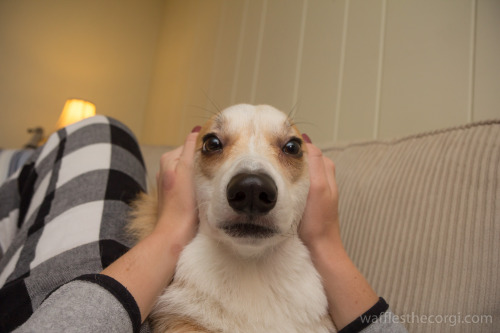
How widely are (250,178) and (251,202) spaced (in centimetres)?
5

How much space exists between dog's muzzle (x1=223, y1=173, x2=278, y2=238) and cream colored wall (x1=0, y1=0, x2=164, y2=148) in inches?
146

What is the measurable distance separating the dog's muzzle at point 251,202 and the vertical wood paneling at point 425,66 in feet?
3.06

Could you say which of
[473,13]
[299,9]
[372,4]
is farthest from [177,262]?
[299,9]

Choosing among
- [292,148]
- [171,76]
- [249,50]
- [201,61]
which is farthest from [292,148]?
[171,76]

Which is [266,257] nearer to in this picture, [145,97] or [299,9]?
[299,9]

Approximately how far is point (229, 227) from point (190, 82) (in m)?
2.86

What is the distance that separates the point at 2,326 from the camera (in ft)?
2.38

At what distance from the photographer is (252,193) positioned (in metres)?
0.65

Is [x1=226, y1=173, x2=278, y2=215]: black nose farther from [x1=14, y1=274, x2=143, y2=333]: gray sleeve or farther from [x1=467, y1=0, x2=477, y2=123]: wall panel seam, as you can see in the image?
[x1=467, y1=0, x2=477, y2=123]: wall panel seam

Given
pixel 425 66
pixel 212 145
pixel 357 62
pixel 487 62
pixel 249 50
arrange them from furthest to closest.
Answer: pixel 249 50 → pixel 357 62 → pixel 425 66 → pixel 487 62 → pixel 212 145

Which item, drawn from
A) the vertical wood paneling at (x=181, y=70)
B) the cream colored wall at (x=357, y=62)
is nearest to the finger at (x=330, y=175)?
the cream colored wall at (x=357, y=62)

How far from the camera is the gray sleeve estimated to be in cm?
53

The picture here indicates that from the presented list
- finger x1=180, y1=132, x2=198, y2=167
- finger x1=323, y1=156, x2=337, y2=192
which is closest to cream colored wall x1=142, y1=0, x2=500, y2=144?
finger x1=323, y1=156, x2=337, y2=192

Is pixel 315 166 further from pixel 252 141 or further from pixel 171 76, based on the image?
pixel 171 76
